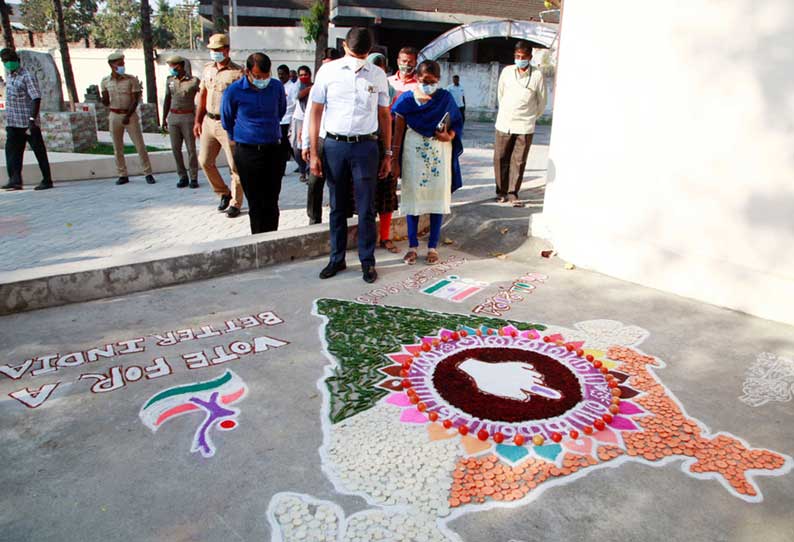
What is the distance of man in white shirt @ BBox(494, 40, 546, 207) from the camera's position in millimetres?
6578

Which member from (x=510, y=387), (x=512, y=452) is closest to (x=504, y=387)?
(x=510, y=387)

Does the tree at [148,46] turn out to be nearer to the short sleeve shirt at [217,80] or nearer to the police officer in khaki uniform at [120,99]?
the police officer in khaki uniform at [120,99]

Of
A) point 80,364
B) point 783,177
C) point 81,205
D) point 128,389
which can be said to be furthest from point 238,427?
point 81,205

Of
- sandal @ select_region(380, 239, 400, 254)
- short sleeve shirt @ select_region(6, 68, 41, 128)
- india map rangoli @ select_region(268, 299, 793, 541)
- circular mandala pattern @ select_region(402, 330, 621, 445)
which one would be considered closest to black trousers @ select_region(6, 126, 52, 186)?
short sleeve shirt @ select_region(6, 68, 41, 128)

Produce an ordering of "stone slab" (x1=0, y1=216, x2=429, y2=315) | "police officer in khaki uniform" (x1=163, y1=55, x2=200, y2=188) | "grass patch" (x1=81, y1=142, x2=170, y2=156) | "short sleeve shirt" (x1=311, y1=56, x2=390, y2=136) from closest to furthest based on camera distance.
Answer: "stone slab" (x1=0, y1=216, x2=429, y2=315), "short sleeve shirt" (x1=311, y1=56, x2=390, y2=136), "police officer in khaki uniform" (x1=163, y1=55, x2=200, y2=188), "grass patch" (x1=81, y1=142, x2=170, y2=156)

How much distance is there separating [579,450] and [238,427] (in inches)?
59.2

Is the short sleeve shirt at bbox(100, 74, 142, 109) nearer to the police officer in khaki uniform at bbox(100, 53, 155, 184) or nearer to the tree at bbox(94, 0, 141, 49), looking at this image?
the police officer in khaki uniform at bbox(100, 53, 155, 184)

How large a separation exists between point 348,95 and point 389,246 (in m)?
1.65

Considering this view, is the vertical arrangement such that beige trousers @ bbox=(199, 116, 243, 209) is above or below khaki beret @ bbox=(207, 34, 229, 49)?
below

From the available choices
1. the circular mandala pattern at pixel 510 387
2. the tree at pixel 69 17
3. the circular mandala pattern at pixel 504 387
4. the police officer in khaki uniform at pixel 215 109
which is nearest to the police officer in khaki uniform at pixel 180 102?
the police officer in khaki uniform at pixel 215 109

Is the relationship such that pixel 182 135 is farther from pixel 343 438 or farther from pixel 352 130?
pixel 343 438

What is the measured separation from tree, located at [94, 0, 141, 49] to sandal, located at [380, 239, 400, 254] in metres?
48.1

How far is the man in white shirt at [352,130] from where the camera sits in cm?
426

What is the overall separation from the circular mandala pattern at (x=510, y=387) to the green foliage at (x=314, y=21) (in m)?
13.6
